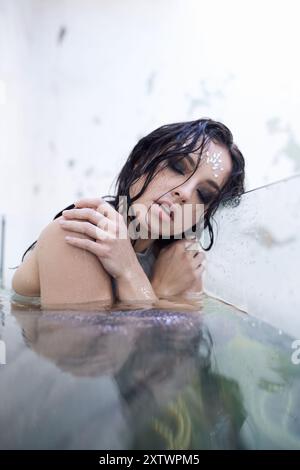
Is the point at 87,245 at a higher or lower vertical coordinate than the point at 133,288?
higher

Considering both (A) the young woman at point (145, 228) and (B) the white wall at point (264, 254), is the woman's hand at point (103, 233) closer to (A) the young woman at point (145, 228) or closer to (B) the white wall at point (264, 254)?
(A) the young woman at point (145, 228)

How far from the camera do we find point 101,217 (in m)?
0.75

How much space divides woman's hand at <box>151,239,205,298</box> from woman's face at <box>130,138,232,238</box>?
0.37 feet

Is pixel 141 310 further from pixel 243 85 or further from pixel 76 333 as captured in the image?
pixel 243 85

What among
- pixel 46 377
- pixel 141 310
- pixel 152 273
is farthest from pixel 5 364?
pixel 152 273

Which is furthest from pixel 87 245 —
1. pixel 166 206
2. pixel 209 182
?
pixel 209 182

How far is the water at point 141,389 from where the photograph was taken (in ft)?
0.87

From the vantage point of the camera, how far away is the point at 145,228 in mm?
1003

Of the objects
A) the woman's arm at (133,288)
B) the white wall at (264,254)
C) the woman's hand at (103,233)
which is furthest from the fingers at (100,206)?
the white wall at (264,254)

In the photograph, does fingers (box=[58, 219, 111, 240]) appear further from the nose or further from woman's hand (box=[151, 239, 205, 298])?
woman's hand (box=[151, 239, 205, 298])

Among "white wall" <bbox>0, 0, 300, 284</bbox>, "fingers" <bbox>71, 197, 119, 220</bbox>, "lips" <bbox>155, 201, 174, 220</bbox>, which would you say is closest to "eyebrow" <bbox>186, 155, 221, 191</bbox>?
"lips" <bbox>155, 201, 174, 220</bbox>

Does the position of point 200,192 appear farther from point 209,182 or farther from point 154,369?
point 154,369
